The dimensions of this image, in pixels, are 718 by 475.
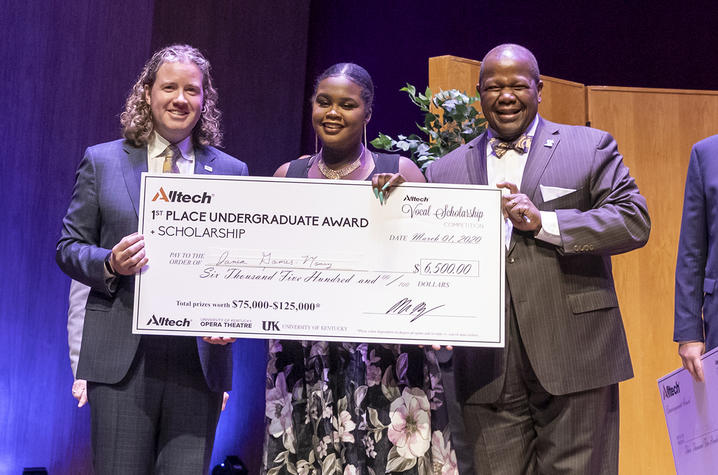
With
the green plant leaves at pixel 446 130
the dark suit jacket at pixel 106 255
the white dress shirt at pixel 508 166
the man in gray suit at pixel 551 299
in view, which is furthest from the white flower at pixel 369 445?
the green plant leaves at pixel 446 130

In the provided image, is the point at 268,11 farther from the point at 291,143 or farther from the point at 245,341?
the point at 245,341

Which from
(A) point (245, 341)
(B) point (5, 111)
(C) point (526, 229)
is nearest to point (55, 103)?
(B) point (5, 111)

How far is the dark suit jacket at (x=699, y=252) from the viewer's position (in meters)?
2.30

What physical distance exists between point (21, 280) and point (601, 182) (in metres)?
2.83

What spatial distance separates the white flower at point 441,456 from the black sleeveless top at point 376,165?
2.59 ft

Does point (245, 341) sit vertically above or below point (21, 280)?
below

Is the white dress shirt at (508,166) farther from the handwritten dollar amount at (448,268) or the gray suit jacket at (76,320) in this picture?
the gray suit jacket at (76,320)

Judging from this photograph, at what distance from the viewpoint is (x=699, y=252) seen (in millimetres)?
2354

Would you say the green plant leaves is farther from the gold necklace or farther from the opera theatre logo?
the opera theatre logo

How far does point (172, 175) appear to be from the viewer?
2.17m

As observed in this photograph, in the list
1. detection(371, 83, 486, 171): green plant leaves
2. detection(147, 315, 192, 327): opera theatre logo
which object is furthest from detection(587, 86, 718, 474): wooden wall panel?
detection(147, 315, 192, 327): opera theatre logo

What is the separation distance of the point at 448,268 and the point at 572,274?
1.26ft

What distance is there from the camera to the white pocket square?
2250mm

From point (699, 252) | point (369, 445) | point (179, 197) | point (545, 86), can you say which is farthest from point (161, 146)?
point (545, 86)
